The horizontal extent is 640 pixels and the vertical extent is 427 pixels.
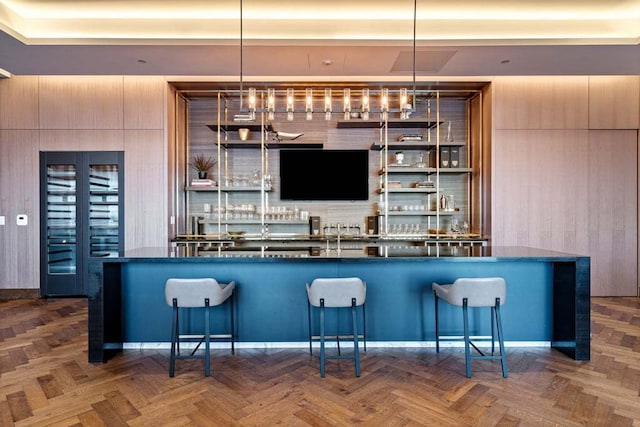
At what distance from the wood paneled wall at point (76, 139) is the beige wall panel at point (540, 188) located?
4.89m

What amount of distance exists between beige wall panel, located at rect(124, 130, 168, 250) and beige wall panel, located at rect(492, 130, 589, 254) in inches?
191

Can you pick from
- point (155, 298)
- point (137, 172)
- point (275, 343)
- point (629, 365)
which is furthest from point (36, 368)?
point (629, 365)

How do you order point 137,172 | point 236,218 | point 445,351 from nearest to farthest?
point 445,351 → point 137,172 → point 236,218

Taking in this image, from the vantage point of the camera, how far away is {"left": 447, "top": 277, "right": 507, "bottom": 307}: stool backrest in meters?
2.57

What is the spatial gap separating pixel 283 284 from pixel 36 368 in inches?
82.3

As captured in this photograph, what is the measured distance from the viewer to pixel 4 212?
502 centimetres

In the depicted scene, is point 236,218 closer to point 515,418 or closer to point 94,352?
point 94,352

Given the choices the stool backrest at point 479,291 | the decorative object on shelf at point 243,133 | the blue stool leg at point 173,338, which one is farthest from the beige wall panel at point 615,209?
the blue stool leg at point 173,338

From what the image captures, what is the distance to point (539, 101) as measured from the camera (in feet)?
16.4

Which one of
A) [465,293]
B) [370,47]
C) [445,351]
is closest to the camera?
[465,293]

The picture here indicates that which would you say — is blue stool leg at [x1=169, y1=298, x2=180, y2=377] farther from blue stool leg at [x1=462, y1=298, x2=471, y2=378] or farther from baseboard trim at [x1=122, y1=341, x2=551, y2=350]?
blue stool leg at [x1=462, y1=298, x2=471, y2=378]

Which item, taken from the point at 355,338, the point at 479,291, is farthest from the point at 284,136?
the point at 479,291

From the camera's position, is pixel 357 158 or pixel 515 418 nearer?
pixel 515 418

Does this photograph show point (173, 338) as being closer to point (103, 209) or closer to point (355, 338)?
point (355, 338)
